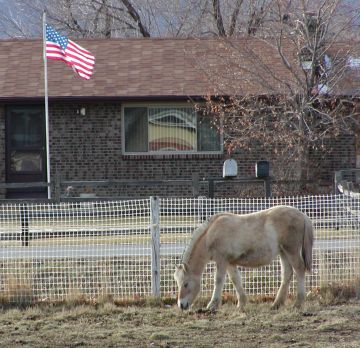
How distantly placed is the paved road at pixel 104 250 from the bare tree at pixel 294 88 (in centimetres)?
806

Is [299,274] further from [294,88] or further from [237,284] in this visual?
[294,88]

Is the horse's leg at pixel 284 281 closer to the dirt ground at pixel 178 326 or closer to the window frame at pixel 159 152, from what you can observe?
the dirt ground at pixel 178 326

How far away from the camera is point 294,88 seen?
64.1ft

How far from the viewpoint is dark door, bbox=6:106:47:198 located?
21.8 metres

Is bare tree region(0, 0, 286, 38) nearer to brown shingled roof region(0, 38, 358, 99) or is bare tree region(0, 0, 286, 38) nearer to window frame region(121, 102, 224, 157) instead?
brown shingled roof region(0, 38, 358, 99)

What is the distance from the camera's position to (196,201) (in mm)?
11508

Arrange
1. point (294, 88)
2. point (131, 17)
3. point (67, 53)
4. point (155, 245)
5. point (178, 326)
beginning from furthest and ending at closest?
point (131, 17), point (67, 53), point (294, 88), point (155, 245), point (178, 326)

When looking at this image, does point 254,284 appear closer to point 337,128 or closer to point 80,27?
point 337,128

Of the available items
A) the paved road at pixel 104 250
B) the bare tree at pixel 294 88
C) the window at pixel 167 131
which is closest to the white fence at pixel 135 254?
the paved road at pixel 104 250

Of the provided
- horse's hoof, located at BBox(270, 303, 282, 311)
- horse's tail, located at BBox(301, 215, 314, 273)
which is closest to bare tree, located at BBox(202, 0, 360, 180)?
horse's tail, located at BBox(301, 215, 314, 273)

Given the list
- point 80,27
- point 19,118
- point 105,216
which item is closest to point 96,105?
point 19,118

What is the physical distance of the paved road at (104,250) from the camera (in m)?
11.0

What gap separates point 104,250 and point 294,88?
9.60m

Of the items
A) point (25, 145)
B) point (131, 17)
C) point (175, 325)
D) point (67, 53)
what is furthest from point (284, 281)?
point (131, 17)
